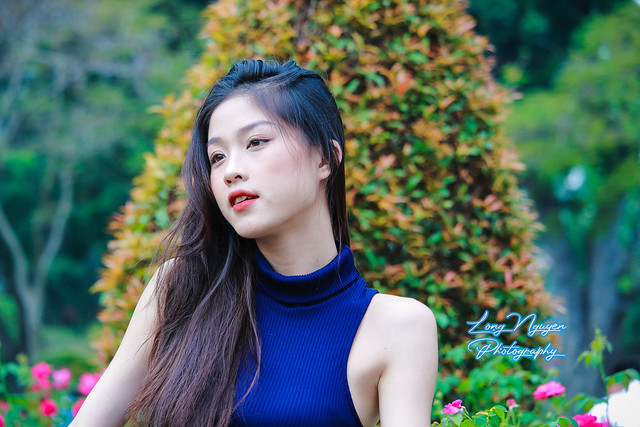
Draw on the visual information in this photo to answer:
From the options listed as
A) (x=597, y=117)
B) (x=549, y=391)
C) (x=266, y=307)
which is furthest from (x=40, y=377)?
(x=597, y=117)

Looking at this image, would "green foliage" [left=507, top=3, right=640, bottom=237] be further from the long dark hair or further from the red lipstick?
the red lipstick

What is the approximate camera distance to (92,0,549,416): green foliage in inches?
90.8

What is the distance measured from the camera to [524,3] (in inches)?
337

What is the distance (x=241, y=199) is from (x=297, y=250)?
0.22m

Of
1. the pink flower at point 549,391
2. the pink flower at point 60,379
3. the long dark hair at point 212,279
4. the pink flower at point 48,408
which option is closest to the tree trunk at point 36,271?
the pink flower at point 60,379

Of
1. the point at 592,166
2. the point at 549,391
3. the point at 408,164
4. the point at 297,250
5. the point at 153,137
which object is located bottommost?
the point at 592,166

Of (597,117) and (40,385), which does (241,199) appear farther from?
(597,117)

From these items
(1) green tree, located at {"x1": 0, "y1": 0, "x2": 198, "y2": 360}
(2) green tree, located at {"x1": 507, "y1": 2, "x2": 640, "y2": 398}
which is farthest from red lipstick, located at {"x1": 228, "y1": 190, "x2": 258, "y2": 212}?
(1) green tree, located at {"x1": 0, "y1": 0, "x2": 198, "y2": 360}

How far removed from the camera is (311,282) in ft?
5.29

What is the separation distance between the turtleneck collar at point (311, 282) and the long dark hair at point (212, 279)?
0.07 meters

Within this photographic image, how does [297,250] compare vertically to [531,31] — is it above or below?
above

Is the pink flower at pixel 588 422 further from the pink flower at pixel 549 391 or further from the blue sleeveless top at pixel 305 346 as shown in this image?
the blue sleeveless top at pixel 305 346

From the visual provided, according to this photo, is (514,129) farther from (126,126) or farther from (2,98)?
(2,98)

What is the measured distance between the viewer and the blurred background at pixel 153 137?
23.6ft
